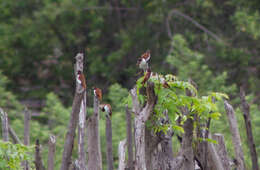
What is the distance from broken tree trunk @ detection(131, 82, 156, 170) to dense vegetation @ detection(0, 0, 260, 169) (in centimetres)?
576

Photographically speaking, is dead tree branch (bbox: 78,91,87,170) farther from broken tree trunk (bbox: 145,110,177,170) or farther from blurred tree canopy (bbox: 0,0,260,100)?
blurred tree canopy (bbox: 0,0,260,100)

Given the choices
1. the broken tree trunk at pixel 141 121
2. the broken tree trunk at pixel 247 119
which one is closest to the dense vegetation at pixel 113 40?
the broken tree trunk at pixel 247 119

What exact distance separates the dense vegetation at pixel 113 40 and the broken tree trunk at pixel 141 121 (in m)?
5.76

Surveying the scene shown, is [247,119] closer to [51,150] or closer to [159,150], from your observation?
[159,150]

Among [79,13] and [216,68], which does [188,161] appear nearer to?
[216,68]

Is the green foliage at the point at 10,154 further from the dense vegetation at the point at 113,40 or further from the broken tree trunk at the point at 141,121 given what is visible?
the dense vegetation at the point at 113,40

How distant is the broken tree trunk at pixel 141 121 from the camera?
2.41 meters

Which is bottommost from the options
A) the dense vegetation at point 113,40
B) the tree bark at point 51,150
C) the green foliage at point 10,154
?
the green foliage at point 10,154

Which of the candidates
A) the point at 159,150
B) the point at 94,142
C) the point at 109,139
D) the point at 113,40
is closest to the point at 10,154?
the point at 94,142

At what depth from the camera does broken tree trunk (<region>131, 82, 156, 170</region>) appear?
7.90 feet

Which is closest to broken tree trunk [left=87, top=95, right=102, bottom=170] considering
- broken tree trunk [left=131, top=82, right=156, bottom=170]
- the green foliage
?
broken tree trunk [left=131, top=82, right=156, bottom=170]

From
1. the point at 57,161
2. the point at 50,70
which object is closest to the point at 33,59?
the point at 50,70

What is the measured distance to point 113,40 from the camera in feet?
35.4

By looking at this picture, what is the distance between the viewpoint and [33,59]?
1073cm
